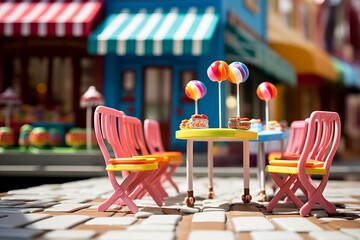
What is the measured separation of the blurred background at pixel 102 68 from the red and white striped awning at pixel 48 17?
0.03m

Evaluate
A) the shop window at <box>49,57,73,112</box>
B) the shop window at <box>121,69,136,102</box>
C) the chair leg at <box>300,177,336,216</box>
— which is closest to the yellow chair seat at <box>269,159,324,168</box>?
the chair leg at <box>300,177,336,216</box>

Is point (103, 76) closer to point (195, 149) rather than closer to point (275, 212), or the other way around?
point (195, 149)

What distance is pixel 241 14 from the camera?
1416cm

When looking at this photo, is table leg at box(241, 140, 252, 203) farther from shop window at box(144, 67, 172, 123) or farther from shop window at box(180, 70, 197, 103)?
shop window at box(144, 67, 172, 123)

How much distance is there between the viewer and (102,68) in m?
12.9

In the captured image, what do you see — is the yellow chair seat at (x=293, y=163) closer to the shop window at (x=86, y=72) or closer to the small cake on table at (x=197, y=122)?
the small cake on table at (x=197, y=122)

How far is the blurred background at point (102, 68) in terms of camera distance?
11.3 metres

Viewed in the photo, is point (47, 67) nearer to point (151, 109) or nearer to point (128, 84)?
point (128, 84)

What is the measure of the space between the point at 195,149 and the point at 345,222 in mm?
7697

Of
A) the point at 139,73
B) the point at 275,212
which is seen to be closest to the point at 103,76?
the point at 139,73

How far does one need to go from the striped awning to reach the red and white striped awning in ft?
1.40

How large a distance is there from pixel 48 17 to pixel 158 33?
9.72ft

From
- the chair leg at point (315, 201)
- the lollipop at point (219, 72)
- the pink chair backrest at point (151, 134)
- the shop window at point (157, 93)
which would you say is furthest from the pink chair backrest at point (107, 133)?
the shop window at point (157, 93)

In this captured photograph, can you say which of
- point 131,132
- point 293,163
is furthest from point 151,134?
point 293,163
